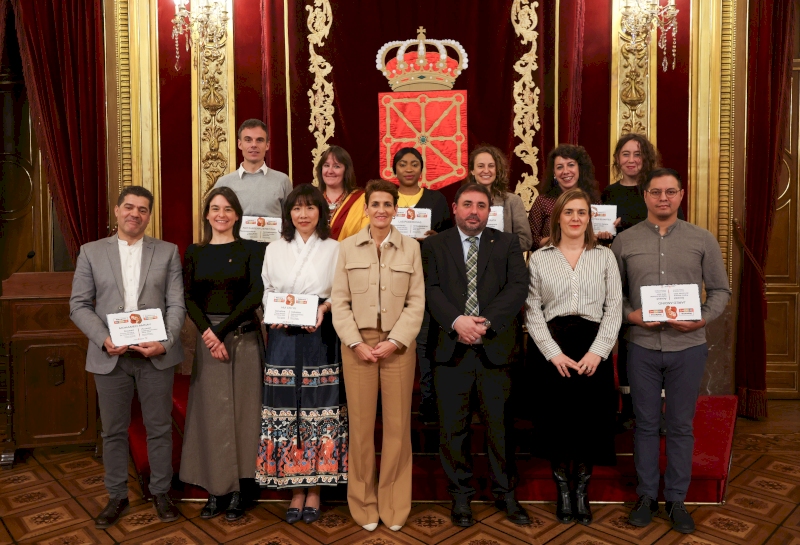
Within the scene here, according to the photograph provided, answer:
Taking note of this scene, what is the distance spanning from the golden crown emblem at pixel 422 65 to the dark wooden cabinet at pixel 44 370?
281 cm

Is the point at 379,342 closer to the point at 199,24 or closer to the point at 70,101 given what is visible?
the point at 199,24

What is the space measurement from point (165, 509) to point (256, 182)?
6.41 ft

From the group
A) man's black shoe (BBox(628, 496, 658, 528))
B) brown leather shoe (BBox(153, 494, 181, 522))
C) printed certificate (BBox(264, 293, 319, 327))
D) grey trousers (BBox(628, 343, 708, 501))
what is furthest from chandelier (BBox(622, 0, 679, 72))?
brown leather shoe (BBox(153, 494, 181, 522))

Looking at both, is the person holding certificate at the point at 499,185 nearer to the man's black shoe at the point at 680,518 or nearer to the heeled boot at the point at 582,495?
the heeled boot at the point at 582,495

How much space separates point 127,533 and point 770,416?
4726mm

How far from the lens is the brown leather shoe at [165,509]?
318cm

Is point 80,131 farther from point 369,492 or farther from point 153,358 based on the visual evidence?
point 369,492

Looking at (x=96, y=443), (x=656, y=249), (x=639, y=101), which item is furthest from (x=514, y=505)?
(x=639, y=101)

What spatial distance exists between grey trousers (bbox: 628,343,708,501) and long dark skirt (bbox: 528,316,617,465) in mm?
152

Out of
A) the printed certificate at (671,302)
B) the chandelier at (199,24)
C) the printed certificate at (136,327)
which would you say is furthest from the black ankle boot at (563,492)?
the chandelier at (199,24)

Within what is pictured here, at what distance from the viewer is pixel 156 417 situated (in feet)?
10.3

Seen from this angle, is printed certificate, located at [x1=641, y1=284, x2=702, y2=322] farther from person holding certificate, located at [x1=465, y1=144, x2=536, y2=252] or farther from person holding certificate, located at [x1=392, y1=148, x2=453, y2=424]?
person holding certificate, located at [x1=392, y1=148, x2=453, y2=424]

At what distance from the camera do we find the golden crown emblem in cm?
489

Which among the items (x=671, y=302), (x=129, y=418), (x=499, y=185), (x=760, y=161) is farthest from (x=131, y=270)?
(x=760, y=161)
